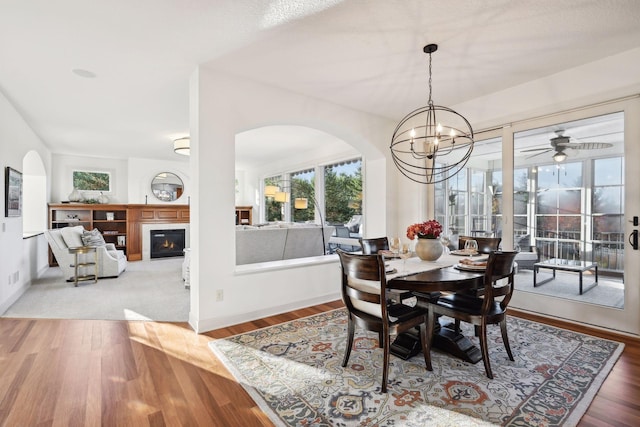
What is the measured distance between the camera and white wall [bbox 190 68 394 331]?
3105 mm

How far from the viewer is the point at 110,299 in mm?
4273

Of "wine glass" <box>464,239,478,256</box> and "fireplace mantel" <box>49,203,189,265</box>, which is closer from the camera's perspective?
"wine glass" <box>464,239,478,256</box>

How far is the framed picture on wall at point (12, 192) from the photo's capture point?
3.86 meters

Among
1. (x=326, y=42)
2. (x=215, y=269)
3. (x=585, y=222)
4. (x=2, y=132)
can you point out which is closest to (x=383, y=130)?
(x=326, y=42)

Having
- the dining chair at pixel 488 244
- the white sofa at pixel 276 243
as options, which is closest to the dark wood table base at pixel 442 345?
the dining chair at pixel 488 244

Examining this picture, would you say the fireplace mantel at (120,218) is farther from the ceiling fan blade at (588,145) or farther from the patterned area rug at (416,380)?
the ceiling fan blade at (588,145)

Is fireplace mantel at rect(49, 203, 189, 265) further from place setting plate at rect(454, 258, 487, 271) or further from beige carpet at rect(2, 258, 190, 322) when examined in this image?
place setting plate at rect(454, 258, 487, 271)

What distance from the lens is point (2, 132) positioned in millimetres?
3752

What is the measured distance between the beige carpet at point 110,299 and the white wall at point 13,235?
20 centimetres

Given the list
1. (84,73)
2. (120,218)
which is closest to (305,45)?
(84,73)

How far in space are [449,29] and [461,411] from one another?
2734mm

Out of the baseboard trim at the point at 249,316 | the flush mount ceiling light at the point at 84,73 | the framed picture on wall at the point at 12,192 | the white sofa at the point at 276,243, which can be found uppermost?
the flush mount ceiling light at the point at 84,73

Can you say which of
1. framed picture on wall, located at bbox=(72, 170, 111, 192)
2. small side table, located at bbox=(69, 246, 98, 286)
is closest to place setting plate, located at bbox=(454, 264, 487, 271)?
small side table, located at bbox=(69, 246, 98, 286)

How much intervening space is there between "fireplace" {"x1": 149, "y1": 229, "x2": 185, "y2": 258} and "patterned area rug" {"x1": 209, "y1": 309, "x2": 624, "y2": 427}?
6100mm
